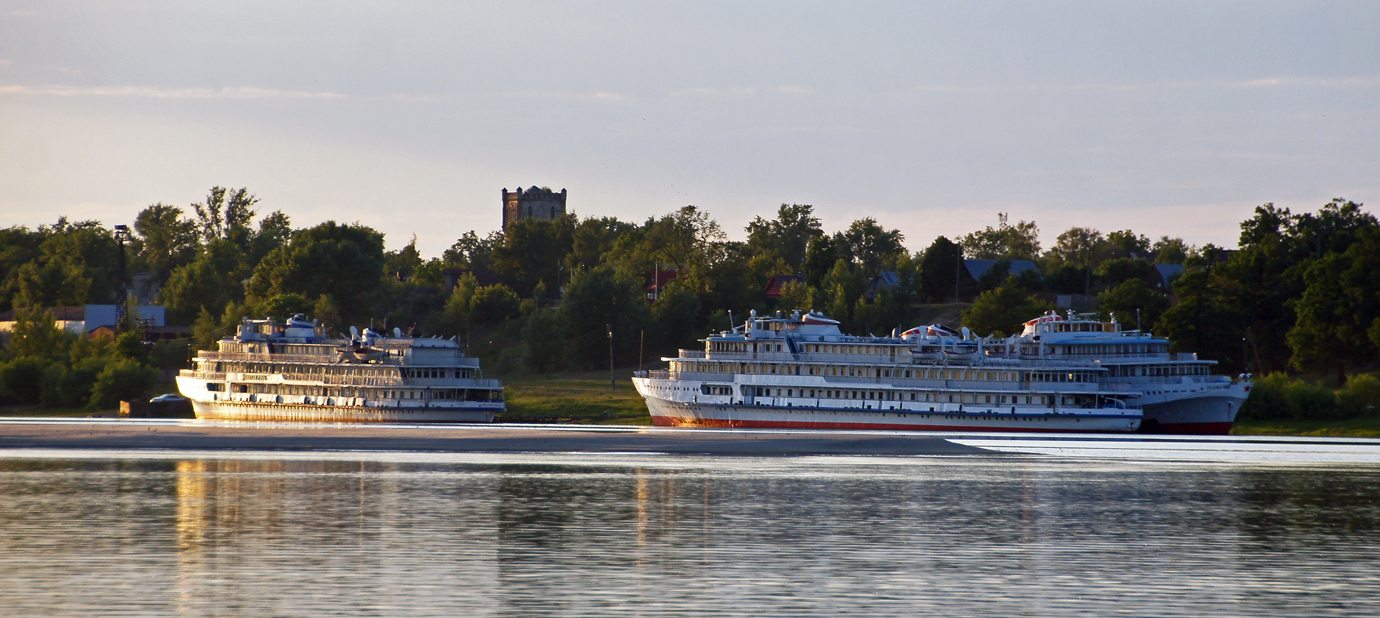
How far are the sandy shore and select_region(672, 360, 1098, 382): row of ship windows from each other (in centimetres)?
515

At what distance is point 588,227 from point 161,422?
101 metres

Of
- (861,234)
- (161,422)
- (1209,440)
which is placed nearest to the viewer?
(1209,440)

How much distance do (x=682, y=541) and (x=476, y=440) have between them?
38439 millimetres

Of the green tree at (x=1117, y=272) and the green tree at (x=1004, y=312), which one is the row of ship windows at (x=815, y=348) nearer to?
the green tree at (x=1004, y=312)

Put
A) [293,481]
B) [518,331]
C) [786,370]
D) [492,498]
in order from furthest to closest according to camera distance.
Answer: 1. [518,331]
2. [786,370]
3. [293,481]
4. [492,498]

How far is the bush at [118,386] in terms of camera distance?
107m

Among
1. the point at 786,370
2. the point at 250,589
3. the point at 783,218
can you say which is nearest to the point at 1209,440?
the point at 786,370

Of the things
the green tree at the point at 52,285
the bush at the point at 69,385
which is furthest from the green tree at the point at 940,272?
the green tree at the point at 52,285

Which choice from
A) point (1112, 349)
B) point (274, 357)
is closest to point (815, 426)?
point (1112, 349)

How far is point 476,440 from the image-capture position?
73.6m

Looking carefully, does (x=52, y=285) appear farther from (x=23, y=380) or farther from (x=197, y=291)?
(x=23, y=380)

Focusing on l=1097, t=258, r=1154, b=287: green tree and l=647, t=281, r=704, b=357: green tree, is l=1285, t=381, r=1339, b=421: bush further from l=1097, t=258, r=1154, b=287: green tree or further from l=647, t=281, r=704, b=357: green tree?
l=647, t=281, r=704, b=357: green tree

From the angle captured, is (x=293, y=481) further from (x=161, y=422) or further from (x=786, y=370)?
(x=161, y=422)

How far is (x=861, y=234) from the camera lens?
7156 inches
